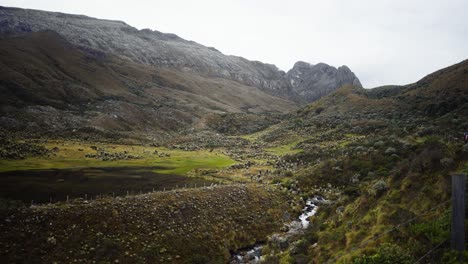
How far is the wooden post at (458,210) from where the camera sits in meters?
12.4

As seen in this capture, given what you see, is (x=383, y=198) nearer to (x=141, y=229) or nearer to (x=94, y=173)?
(x=141, y=229)

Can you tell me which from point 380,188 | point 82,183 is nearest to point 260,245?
point 380,188

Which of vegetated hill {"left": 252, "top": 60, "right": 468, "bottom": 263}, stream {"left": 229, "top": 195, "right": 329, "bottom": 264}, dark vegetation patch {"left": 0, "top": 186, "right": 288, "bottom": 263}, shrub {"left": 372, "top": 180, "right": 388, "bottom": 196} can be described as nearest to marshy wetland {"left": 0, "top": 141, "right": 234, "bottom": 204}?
dark vegetation patch {"left": 0, "top": 186, "right": 288, "bottom": 263}

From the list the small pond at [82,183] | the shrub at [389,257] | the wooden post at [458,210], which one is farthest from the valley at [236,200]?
the wooden post at [458,210]

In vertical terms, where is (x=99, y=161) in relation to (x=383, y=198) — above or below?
below

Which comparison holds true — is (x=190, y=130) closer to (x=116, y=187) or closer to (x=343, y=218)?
(x=116, y=187)

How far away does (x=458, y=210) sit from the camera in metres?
12.8

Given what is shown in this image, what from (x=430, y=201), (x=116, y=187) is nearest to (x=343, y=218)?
(x=430, y=201)

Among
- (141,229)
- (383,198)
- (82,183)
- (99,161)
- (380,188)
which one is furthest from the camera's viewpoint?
(99,161)

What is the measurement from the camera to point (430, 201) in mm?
23609

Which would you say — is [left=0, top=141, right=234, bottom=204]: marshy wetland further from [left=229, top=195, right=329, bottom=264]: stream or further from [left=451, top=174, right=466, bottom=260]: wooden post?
[left=451, top=174, right=466, bottom=260]: wooden post

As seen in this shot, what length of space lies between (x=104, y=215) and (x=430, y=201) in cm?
3303

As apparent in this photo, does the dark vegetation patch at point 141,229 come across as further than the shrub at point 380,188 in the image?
Yes

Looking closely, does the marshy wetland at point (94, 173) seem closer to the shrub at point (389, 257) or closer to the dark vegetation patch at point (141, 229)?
the dark vegetation patch at point (141, 229)
